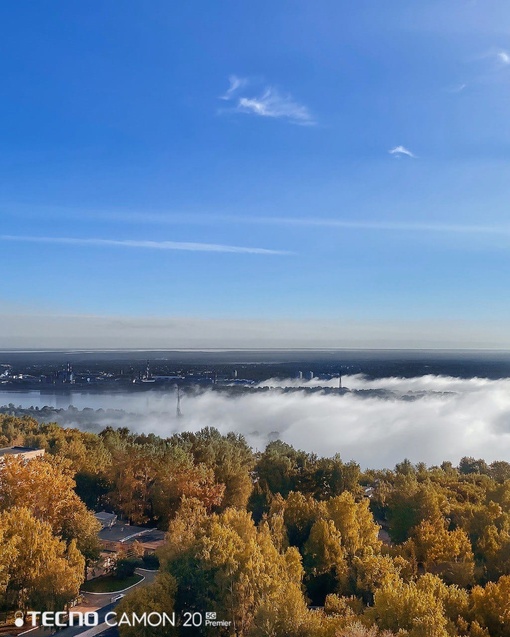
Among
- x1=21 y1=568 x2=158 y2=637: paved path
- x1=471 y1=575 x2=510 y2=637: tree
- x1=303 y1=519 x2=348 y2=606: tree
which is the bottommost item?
x1=21 y1=568 x2=158 y2=637: paved path

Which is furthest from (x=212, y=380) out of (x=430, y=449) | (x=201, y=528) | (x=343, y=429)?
(x=201, y=528)

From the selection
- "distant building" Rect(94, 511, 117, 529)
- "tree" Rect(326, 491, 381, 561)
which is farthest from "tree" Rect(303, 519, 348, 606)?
"distant building" Rect(94, 511, 117, 529)

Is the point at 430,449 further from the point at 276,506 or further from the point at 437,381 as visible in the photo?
the point at 437,381

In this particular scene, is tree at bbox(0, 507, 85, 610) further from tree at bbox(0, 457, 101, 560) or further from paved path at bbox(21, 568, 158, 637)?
tree at bbox(0, 457, 101, 560)

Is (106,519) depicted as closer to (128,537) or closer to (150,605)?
(128,537)

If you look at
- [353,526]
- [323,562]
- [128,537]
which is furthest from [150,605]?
[128,537]

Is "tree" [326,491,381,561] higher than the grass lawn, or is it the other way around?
"tree" [326,491,381,561]

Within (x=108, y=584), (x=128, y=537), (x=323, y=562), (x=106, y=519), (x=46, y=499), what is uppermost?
(x=46, y=499)
